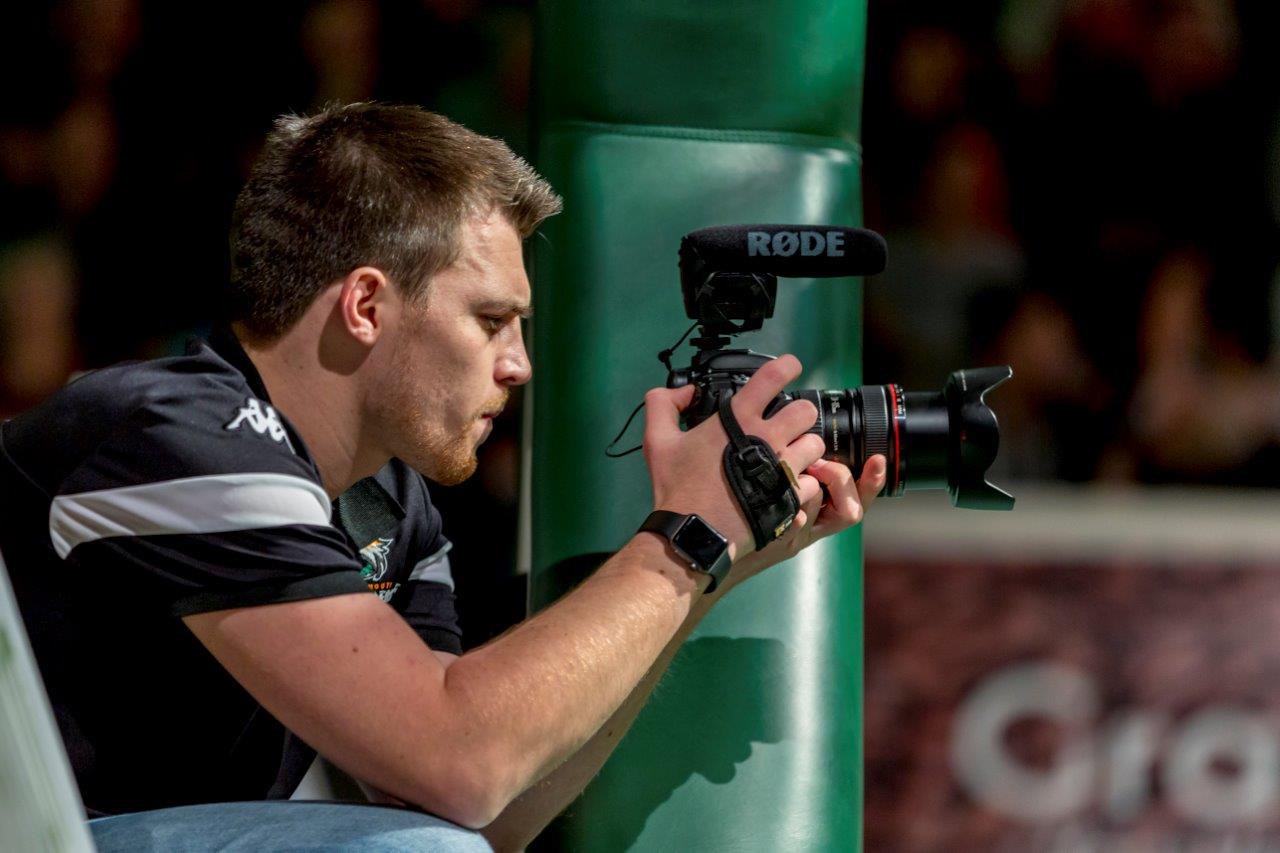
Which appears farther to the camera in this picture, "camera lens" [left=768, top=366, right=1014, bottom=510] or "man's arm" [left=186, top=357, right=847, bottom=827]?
"camera lens" [left=768, top=366, right=1014, bottom=510]

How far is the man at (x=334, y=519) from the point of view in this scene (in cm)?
109

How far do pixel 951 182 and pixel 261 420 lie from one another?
1903 mm

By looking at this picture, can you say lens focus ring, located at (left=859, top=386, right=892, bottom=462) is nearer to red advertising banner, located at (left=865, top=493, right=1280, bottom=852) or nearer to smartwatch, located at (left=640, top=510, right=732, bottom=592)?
smartwatch, located at (left=640, top=510, right=732, bottom=592)

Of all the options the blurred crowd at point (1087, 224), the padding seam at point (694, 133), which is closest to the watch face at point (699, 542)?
the padding seam at point (694, 133)

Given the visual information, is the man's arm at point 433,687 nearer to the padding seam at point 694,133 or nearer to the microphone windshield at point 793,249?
the microphone windshield at point 793,249

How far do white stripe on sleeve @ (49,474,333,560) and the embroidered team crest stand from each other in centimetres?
32

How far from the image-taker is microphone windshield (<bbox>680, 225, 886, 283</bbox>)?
1.37 metres

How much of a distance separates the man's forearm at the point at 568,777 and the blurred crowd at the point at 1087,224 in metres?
1.31

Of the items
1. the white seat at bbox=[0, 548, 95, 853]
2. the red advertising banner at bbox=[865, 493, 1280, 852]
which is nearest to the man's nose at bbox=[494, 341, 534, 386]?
the white seat at bbox=[0, 548, 95, 853]

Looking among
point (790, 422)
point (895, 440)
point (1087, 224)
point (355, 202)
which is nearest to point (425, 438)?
point (355, 202)

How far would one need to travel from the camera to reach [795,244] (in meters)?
1.37

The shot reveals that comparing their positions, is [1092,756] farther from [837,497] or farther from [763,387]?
[763,387]

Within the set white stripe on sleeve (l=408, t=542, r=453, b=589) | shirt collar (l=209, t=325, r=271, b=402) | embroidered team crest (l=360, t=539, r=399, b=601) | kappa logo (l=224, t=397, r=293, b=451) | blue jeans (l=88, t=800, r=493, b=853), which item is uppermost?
shirt collar (l=209, t=325, r=271, b=402)

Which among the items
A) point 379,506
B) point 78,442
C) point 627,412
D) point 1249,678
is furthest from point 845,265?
point 1249,678
